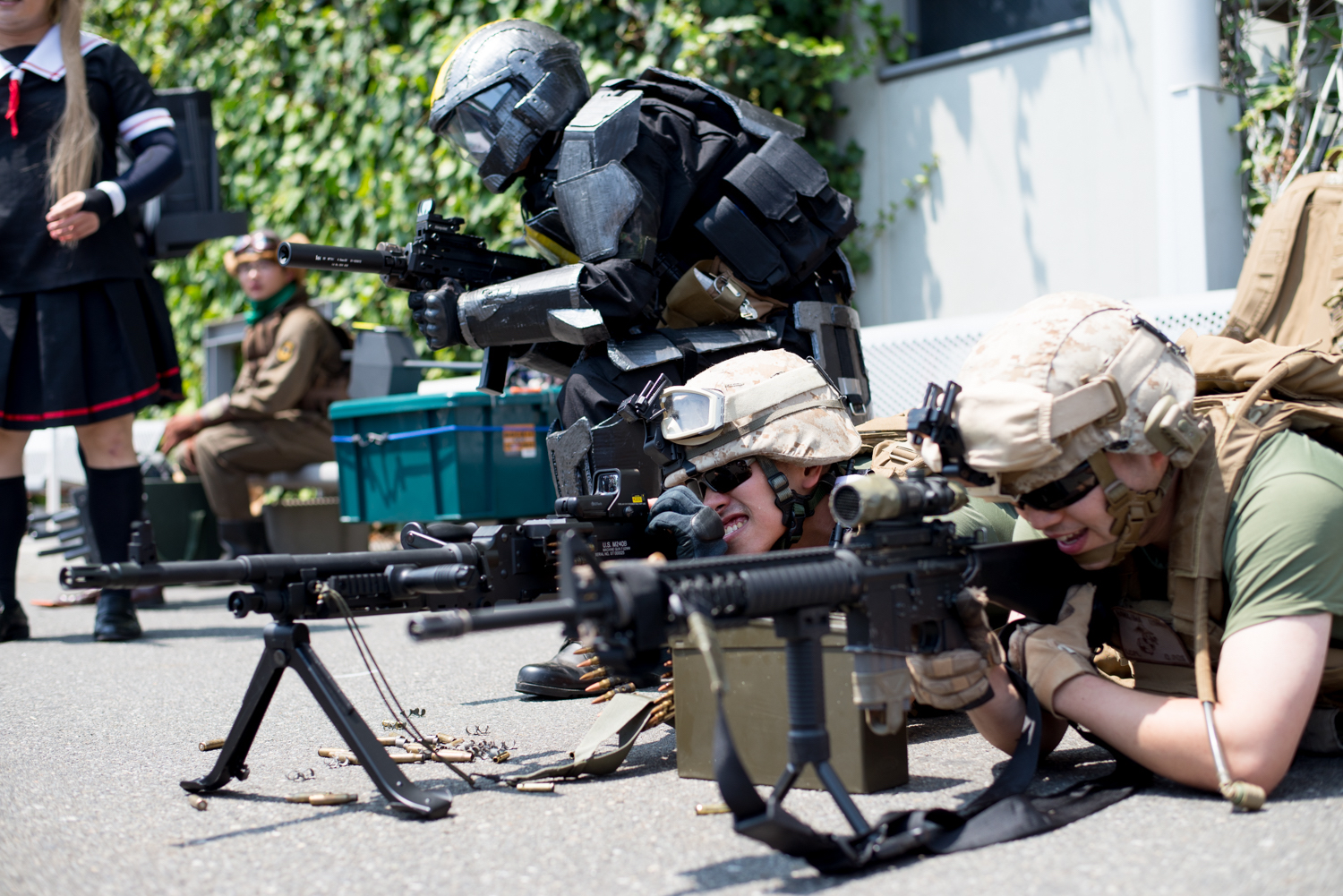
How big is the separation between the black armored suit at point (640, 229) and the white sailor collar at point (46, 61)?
1.65m

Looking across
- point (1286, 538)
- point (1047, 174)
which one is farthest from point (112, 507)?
point (1047, 174)

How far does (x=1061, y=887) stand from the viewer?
5.75 feet

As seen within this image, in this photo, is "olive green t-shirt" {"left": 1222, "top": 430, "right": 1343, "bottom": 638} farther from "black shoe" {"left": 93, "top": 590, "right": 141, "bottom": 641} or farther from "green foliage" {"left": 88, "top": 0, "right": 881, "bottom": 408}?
"green foliage" {"left": 88, "top": 0, "right": 881, "bottom": 408}

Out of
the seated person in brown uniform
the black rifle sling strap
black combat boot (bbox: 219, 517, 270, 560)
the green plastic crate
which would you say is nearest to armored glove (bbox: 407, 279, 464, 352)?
the green plastic crate

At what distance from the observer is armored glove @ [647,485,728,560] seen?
8.91 feet

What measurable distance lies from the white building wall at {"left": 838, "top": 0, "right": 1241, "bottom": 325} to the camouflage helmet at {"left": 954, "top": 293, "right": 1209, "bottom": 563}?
3.10 metres

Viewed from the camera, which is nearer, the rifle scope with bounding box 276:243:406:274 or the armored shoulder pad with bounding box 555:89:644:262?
the armored shoulder pad with bounding box 555:89:644:262

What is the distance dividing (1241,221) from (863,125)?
239 cm

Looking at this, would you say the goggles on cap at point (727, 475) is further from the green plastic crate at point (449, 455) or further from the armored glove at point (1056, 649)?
the green plastic crate at point (449, 455)

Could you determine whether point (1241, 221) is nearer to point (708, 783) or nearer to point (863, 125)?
point (863, 125)

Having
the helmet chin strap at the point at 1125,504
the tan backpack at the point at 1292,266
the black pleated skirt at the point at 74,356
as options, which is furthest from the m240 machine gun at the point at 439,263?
the helmet chin strap at the point at 1125,504

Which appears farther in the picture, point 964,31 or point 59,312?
point 964,31

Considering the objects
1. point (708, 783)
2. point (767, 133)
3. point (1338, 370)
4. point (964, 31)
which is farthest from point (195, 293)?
point (1338, 370)

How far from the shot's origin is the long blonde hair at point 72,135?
4.66 metres
